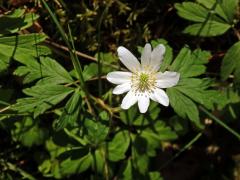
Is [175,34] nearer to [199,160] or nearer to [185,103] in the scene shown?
[185,103]

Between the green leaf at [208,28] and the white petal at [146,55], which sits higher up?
the green leaf at [208,28]

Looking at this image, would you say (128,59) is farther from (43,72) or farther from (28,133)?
(28,133)

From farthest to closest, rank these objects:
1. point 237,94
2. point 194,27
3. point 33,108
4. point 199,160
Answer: point 199,160 → point 237,94 → point 194,27 → point 33,108

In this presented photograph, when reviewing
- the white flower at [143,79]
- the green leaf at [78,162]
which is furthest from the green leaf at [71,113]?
the green leaf at [78,162]

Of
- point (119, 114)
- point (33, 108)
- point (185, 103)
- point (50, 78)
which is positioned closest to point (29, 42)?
point (50, 78)

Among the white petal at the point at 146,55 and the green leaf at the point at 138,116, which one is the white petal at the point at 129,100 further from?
the green leaf at the point at 138,116

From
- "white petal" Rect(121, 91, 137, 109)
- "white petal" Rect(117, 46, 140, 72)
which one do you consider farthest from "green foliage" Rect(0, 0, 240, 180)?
"white petal" Rect(121, 91, 137, 109)
